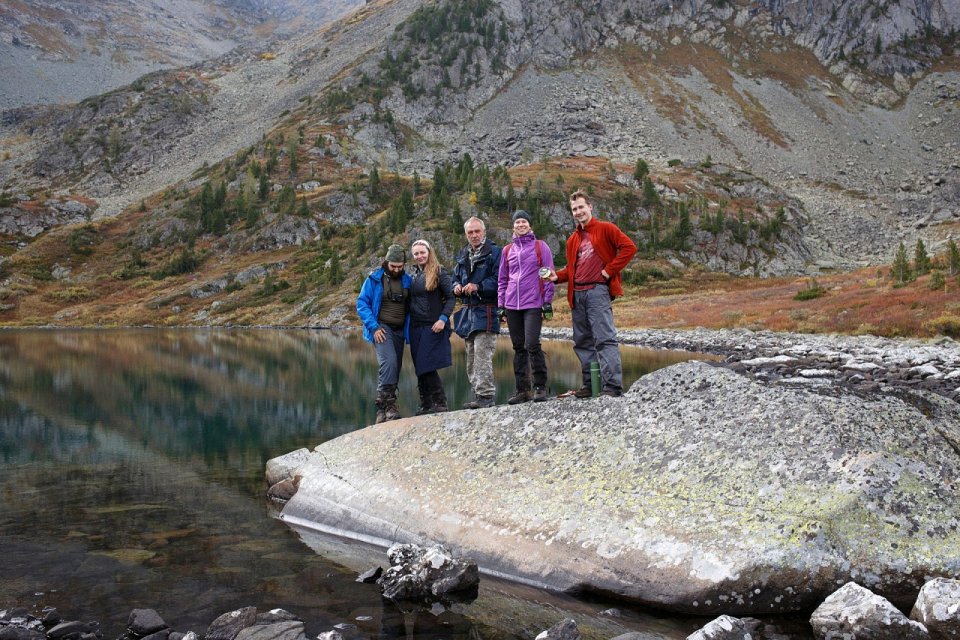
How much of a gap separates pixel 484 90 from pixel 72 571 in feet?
566

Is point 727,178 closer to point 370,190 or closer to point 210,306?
point 370,190

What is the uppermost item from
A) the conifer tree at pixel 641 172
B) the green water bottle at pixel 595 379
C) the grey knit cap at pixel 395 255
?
the conifer tree at pixel 641 172

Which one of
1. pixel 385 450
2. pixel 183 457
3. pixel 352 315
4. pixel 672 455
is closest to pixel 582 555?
pixel 672 455

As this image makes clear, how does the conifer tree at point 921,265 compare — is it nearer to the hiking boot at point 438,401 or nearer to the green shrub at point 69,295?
the hiking boot at point 438,401

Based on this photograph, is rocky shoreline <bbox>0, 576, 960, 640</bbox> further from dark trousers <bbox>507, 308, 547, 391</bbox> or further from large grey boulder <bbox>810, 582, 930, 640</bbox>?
dark trousers <bbox>507, 308, 547, 391</bbox>

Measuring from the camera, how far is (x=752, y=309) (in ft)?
173

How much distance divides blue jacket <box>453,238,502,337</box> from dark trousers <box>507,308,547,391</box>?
457mm

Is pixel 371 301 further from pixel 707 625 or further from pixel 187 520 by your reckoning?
pixel 707 625

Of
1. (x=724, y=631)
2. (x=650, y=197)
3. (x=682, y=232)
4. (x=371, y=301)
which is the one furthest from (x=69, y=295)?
(x=724, y=631)

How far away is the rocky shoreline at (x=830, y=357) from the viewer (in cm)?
1382

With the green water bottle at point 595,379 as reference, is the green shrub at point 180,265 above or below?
above

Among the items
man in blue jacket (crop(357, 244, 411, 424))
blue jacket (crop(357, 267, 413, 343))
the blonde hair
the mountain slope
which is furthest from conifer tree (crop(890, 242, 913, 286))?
blue jacket (crop(357, 267, 413, 343))

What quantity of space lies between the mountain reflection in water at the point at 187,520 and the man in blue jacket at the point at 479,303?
3806 millimetres

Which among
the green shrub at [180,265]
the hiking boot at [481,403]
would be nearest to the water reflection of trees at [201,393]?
the hiking boot at [481,403]
